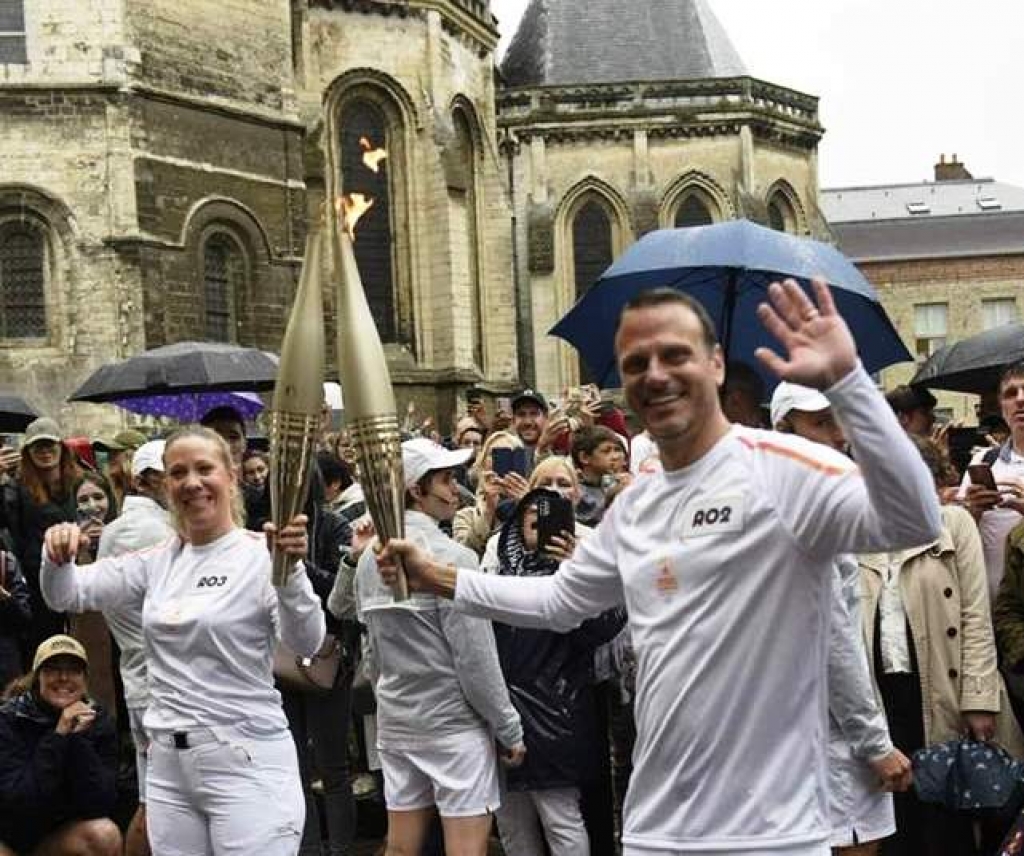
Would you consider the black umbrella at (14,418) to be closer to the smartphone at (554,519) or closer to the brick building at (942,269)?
the smartphone at (554,519)

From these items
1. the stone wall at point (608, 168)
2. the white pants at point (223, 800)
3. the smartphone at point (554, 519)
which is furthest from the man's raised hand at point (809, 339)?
the stone wall at point (608, 168)

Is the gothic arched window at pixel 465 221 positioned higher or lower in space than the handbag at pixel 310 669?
higher

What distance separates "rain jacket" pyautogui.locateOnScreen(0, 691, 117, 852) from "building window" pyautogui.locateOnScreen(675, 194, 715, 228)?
35.5m

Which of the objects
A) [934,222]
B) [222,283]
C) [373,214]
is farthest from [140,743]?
[934,222]

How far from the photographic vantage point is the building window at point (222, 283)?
24.7 m

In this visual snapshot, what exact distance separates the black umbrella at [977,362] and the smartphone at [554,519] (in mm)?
4083

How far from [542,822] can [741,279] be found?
2624mm

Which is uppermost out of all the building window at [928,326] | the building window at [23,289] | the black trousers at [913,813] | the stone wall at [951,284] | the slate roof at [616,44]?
the slate roof at [616,44]

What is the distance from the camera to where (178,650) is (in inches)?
205

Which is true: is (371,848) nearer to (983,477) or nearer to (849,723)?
(983,477)

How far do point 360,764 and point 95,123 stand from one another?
50.7 ft

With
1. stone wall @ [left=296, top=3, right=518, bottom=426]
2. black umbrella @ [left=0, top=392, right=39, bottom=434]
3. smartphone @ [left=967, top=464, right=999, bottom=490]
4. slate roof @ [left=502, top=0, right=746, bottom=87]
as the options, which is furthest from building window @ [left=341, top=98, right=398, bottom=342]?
smartphone @ [left=967, top=464, right=999, bottom=490]

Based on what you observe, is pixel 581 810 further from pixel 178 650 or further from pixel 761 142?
pixel 761 142

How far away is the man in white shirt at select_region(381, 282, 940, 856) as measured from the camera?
11.2 ft
